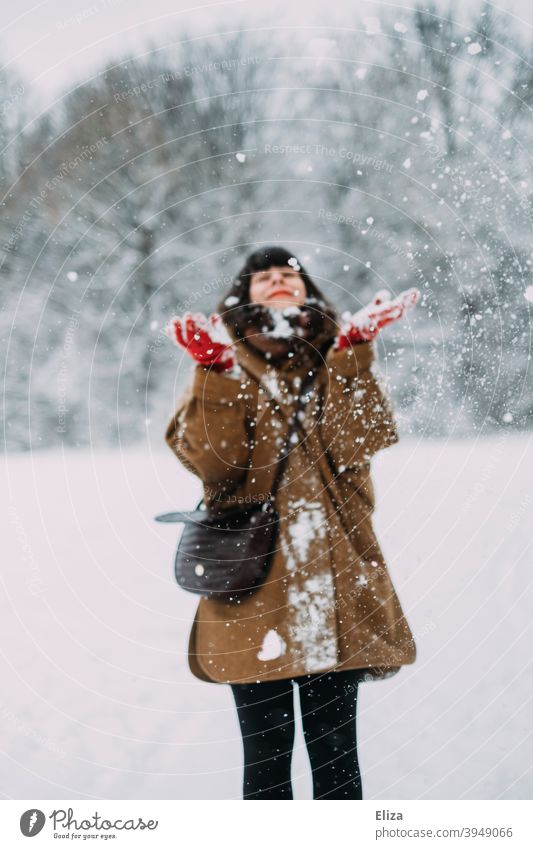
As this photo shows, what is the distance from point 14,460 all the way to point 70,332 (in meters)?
A: 0.18

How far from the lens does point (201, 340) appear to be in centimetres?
59

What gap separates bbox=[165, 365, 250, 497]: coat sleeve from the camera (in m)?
0.60

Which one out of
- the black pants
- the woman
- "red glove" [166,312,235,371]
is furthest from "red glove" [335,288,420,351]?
the black pants

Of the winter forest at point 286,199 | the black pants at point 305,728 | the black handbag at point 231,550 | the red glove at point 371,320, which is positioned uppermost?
the winter forest at point 286,199

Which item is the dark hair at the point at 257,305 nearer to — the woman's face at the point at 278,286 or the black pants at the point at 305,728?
the woman's face at the point at 278,286

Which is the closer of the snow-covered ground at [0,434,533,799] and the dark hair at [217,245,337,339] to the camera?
the dark hair at [217,245,337,339]

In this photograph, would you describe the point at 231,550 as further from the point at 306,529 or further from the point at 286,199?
the point at 286,199

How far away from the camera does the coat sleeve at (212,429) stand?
60 centimetres

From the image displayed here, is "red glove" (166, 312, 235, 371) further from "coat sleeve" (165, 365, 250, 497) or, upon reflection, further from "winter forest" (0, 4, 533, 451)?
"winter forest" (0, 4, 533, 451)

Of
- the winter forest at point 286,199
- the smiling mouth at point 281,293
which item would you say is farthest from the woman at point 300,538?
the winter forest at point 286,199

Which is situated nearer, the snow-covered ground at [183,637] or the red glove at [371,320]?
the red glove at [371,320]

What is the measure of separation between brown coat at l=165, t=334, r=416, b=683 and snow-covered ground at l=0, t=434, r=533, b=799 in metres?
0.16

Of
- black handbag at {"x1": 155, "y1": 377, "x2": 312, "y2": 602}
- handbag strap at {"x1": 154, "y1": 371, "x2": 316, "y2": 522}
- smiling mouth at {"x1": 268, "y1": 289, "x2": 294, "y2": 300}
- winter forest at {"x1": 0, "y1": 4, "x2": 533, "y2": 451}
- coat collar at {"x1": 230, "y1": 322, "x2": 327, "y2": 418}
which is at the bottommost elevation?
black handbag at {"x1": 155, "y1": 377, "x2": 312, "y2": 602}

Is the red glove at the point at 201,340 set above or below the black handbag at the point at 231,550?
above
